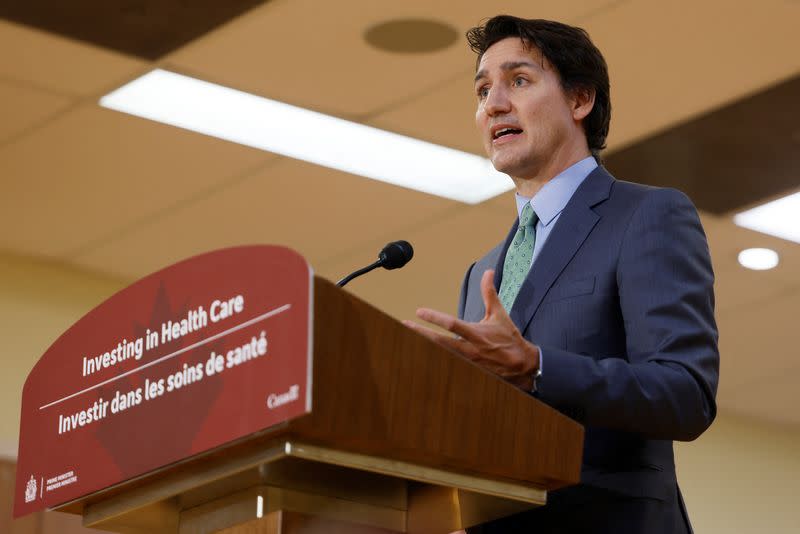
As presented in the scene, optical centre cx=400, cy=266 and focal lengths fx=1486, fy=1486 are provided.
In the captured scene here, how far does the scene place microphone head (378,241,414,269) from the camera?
7.14ft

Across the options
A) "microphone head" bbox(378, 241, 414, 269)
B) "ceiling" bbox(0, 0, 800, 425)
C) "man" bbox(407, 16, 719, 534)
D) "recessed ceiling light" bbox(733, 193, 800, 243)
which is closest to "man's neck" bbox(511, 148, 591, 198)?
"man" bbox(407, 16, 719, 534)

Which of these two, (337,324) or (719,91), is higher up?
(719,91)

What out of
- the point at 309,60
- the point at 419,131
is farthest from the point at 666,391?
the point at 419,131

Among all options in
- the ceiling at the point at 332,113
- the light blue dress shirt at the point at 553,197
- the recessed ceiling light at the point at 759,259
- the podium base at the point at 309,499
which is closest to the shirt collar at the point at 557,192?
the light blue dress shirt at the point at 553,197

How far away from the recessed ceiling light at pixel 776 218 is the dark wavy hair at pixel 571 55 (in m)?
3.75

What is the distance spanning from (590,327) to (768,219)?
176 inches

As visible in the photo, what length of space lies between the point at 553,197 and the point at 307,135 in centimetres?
336

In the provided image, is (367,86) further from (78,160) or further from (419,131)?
(78,160)

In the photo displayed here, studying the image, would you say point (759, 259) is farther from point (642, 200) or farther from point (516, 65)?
point (642, 200)

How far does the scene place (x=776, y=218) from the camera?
244 inches

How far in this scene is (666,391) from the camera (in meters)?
1.77

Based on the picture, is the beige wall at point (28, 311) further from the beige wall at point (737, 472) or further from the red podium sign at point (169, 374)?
the red podium sign at point (169, 374)

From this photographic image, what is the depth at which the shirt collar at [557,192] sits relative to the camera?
2.22 metres

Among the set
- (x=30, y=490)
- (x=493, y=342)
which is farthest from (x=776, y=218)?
(x=30, y=490)
